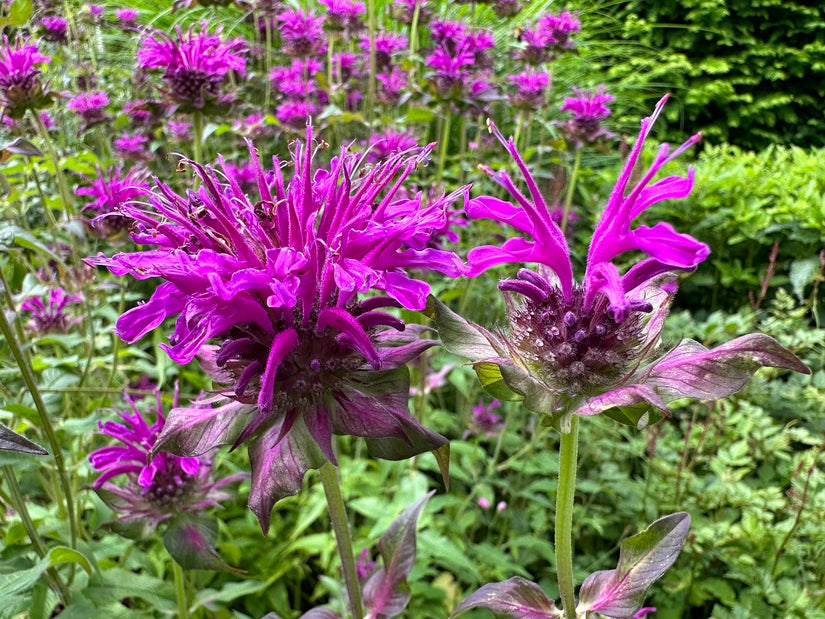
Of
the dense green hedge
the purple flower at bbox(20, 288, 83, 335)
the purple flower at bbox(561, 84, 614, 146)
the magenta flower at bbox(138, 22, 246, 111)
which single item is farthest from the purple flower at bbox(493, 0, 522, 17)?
the dense green hedge

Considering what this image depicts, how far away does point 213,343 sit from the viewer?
85cm

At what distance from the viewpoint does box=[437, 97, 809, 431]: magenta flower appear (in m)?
0.59

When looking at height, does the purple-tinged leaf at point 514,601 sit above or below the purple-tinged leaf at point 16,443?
below

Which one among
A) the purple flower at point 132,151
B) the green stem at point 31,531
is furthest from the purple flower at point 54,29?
the green stem at point 31,531

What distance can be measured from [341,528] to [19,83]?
4.24 feet

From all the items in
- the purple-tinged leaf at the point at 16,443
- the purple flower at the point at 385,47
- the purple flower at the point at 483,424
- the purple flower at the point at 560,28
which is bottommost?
the purple flower at the point at 483,424

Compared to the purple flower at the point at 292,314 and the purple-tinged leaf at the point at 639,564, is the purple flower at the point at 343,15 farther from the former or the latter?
the purple-tinged leaf at the point at 639,564

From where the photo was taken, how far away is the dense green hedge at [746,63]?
179 inches

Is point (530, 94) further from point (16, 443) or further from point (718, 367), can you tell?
point (16, 443)

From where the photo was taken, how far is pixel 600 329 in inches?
25.0

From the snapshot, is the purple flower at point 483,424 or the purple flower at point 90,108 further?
the purple flower at point 90,108

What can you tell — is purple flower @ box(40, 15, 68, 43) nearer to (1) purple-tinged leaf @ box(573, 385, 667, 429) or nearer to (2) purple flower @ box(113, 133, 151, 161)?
(2) purple flower @ box(113, 133, 151, 161)

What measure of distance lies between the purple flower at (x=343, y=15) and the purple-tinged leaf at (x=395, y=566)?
193 centimetres

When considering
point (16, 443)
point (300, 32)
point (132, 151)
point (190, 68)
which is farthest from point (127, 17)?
point (16, 443)
